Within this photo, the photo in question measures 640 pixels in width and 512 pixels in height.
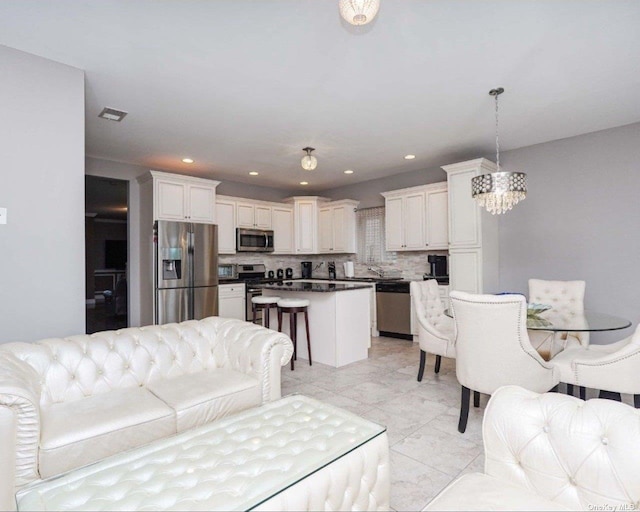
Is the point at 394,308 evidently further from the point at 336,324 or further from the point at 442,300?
the point at 336,324

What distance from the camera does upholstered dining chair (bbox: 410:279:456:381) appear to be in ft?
10.3

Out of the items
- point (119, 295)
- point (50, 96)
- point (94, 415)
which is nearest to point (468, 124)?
point (50, 96)

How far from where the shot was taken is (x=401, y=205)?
561cm

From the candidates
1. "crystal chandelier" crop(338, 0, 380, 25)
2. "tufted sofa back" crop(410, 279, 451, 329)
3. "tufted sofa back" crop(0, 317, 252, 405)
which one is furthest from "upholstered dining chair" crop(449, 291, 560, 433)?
"crystal chandelier" crop(338, 0, 380, 25)

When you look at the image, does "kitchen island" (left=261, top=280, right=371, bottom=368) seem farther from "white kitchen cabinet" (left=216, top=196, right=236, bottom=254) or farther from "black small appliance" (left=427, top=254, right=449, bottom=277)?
"white kitchen cabinet" (left=216, top=196, right=236, bottom=254)

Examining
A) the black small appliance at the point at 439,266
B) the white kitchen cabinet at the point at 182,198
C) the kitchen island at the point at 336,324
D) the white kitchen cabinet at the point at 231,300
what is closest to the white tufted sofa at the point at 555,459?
the kitchen island at the point at 336,324

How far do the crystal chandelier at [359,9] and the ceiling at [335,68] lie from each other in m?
0.32

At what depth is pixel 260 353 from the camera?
2314 mm

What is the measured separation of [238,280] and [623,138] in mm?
5448

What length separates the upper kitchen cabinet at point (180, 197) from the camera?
4.86 meters

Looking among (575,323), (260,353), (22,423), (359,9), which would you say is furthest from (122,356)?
(575,323)

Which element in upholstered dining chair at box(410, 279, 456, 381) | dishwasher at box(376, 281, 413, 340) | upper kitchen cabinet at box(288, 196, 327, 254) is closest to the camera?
upholstered dining chair at box(410, 279, 456, 381)

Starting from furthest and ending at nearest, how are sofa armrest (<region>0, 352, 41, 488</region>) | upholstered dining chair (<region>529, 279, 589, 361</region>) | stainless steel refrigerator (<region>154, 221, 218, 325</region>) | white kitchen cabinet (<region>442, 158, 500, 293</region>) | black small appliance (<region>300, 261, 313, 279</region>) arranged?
black small appliance (<region>300, 261, 313, 279</region>)
stainless steel refrigerator (<region>154, 221, 218, 325</region>)
white kitchen cabinet (<region>442, 158, 500, 293</region>)
upholstered dining chair (<region>529, 279, 589, 361</region>)
sofa armrest (<region>0, 352, 41, 488</region>)

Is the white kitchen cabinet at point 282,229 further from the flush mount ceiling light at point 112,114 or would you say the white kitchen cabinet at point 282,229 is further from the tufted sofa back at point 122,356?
the tufted sofa back at point 122,356
